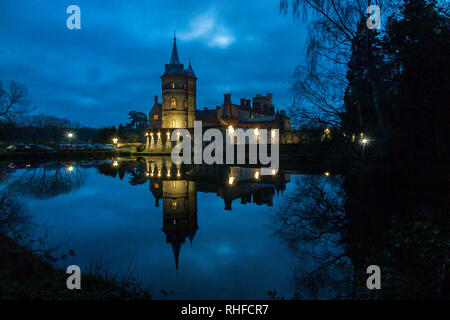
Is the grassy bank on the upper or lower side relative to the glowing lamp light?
lower

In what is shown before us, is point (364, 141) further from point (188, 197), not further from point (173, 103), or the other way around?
point (173, 103)

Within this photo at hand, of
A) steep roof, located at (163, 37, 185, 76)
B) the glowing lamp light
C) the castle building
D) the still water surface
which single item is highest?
steep roof, located at (163, 37, 185, 76)

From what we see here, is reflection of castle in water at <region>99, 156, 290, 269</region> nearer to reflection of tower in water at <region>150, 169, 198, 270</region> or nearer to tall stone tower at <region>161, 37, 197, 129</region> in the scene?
reflection of tower in water at <region>150, 169, 198, 270</region>

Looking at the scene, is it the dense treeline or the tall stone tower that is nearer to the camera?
the dense treeline

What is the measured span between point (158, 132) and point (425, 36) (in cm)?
5009

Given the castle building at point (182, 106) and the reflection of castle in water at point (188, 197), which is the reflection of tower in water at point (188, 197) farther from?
the castle building at point (182, 106)

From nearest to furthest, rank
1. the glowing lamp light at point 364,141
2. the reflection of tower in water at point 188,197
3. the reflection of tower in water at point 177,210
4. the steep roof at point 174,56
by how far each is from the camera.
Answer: the reflection of tower in water at point 177,210
the reflection of tower in water at point 188,197
the glowing lamp light at point 364,141
the steep roof at point 174,56

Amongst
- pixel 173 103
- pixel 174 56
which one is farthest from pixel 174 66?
pixel 173 103

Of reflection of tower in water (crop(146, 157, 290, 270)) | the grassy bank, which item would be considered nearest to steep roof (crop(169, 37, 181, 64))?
reflection of tower in water (crop(146, 157, 290, 270))

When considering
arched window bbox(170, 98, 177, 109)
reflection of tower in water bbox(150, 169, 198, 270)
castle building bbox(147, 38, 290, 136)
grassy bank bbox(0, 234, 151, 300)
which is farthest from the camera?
arched window bbox(170, 98, 177, 109)

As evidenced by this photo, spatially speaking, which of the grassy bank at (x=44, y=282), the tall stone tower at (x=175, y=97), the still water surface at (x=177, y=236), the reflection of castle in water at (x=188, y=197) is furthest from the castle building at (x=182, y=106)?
the grassy bank at (x=44, y=282)

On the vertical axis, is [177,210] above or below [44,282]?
above

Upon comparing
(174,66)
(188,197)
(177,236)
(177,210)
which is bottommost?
(177,236)

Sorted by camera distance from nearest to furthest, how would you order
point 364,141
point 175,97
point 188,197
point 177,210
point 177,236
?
point 177,236
point 177,210
point 188,197
point 364,141
point 175,97
